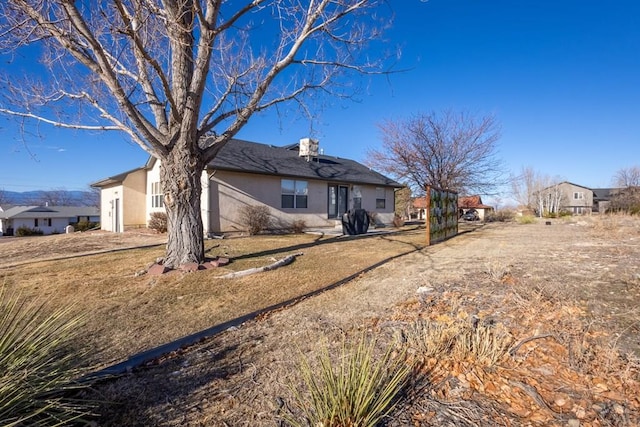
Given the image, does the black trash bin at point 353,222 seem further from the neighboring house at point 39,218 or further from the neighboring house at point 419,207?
the neighboring house at point 39,218

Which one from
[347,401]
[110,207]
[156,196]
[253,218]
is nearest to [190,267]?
[347,401]

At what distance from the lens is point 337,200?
17734 millimetres

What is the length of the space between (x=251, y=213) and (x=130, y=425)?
11271 mm

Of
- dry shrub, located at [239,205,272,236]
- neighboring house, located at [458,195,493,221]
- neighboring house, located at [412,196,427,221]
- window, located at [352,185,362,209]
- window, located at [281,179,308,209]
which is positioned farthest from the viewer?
neighboring house, located at [412,196,427,221]

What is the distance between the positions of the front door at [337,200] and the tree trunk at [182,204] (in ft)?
36.0

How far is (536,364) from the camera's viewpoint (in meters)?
2.45

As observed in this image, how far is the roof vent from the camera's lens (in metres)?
17.8

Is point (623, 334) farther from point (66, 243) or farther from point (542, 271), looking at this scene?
point (66, 243)

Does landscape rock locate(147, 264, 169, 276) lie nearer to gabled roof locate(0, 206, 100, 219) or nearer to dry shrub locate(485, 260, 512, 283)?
dry shrub locate(485, 260, 512, 283)

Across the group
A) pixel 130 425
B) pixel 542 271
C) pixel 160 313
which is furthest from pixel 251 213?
pixel 130 425

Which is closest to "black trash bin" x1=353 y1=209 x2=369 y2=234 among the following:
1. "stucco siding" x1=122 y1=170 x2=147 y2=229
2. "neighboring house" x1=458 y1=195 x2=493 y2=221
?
"stucco siding" x1=122 y1=170 x2=147 y2=229

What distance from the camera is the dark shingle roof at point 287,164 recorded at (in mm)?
13375

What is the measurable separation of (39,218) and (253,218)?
45870 mm

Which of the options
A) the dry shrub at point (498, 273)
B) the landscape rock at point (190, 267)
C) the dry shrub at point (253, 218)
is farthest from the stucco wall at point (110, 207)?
the dry shrub at point (498, 273)
